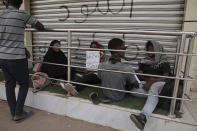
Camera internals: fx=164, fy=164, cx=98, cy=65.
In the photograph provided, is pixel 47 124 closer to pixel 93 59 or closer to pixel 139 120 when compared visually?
pixel 93 59

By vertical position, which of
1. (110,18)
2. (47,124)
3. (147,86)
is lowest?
(47,124)

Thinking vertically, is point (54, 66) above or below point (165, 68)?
below

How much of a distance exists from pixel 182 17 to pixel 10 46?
3268mm

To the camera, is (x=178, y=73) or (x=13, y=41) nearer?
(x=178, y=73)

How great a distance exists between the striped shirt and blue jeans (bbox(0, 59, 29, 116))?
102 mm

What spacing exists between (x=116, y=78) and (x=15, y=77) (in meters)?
1.54

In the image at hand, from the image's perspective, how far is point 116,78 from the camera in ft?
8.41

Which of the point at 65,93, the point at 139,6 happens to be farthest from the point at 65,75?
the point at 139,6

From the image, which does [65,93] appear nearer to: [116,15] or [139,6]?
[116,15]

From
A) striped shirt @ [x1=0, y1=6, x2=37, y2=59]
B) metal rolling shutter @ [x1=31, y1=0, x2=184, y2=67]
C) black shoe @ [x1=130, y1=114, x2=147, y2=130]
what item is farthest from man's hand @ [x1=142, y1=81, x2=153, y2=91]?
striped shirt @ [x1=0, y1=6, x2=37, y2=59]

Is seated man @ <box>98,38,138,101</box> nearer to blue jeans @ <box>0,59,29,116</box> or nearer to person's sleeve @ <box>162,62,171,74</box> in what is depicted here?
person's sleeve @ <box>162,62,171,74</box>

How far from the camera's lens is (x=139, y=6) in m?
3.69

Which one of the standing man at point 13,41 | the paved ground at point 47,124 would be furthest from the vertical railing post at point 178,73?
the standing man at point 13,41

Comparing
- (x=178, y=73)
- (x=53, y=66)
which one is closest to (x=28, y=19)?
(x=53, y=66)
